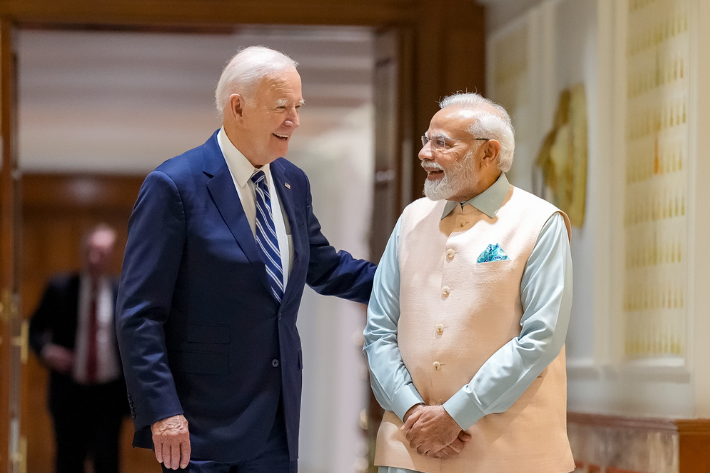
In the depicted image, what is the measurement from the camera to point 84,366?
7012 millimetres

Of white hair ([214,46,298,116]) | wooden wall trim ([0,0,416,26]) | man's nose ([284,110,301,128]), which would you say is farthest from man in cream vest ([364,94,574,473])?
wooden wall trim ([0,0,416,26])

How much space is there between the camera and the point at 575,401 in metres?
4.55

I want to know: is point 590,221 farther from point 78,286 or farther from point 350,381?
point 350,381

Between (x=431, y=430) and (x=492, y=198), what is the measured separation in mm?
703

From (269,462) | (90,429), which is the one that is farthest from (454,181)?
(90,429)

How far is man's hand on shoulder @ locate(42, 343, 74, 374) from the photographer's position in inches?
269

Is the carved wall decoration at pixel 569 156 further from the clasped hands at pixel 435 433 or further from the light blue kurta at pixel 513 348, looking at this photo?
the clasped hands at pixel 435 433

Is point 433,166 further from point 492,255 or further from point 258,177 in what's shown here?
point 258,177

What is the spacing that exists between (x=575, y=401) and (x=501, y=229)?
6.87 ft

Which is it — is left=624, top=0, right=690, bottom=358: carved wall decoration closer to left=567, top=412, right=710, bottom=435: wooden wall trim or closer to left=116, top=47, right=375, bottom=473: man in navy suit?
left=567, top=412, right=710, bottom=435: wooden wall trim

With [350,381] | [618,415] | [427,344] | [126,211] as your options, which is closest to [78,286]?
[350,381]

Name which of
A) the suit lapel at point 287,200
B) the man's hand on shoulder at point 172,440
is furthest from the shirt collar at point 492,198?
the man's hand on shoulder at point 172,440

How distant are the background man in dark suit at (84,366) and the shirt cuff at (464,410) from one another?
455 centimetres

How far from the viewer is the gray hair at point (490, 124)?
2.80 m
